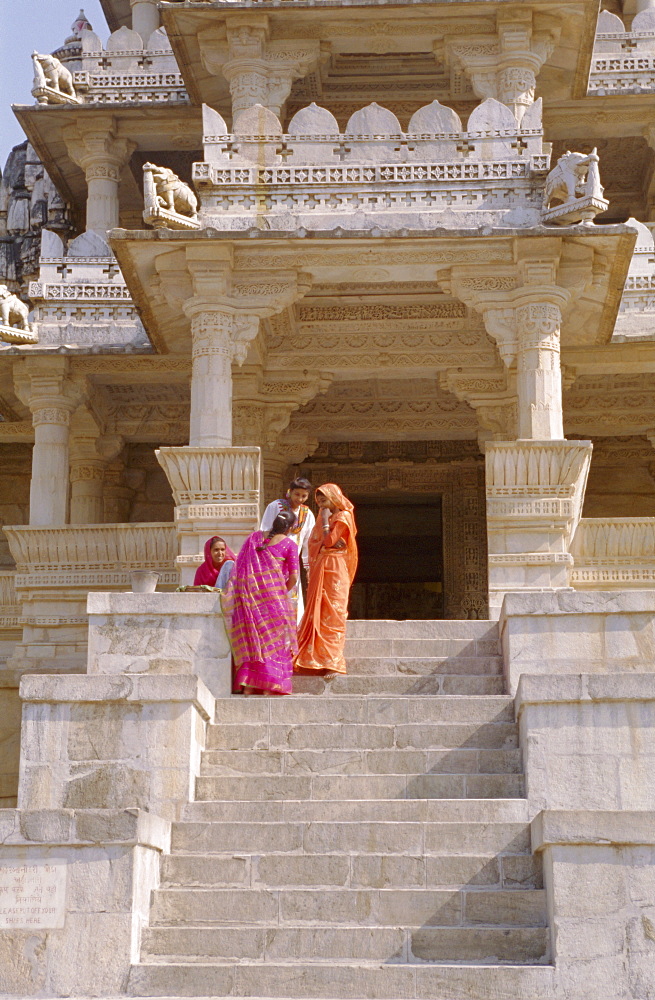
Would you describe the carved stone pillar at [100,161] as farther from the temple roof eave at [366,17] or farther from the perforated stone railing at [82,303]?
the perforated stone railing at [82,303]

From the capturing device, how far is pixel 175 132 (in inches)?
880

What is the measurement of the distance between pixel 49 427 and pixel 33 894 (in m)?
9.86

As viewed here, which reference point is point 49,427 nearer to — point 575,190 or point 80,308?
point 80,308

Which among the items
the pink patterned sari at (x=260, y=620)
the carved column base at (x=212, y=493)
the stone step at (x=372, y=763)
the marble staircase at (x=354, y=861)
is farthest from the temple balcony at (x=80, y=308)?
the stone step at (x=372, y=763)

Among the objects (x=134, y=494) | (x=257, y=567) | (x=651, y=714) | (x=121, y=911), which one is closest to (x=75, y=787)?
(x=121, y=911)

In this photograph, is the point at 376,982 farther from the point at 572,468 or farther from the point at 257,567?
the point at 572,468

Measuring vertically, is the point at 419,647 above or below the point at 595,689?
above

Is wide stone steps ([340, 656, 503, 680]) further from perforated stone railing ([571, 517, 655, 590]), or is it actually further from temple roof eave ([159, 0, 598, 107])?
temple roof eave ([159, 0, 598, 107])

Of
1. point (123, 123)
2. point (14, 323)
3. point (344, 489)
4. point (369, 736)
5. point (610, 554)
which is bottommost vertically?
point (369, 736)

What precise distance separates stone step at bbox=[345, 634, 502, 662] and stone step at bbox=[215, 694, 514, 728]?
1365 millimetres

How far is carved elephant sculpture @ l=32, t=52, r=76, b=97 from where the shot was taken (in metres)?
21.9

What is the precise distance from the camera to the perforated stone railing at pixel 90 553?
638 inches

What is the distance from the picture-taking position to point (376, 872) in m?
8.70

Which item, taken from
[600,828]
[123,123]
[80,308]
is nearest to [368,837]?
[600,828]
